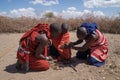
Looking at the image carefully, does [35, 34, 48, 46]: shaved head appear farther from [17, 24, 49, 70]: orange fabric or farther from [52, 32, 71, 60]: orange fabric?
[52, 32, 71, 60]: orange fabric

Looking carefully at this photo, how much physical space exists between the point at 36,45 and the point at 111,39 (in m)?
3.99

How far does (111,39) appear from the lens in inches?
344

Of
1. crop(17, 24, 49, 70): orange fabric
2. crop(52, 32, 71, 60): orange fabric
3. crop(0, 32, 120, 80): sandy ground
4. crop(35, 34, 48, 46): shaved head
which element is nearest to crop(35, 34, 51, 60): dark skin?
crop(35, 34, 48, 46): shaved head

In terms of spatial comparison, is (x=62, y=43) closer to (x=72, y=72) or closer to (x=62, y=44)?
(x=62, y=44)

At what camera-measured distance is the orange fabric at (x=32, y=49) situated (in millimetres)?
5473

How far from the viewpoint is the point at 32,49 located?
5.55m

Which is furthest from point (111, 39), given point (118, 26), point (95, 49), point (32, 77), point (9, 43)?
point (32, 77)

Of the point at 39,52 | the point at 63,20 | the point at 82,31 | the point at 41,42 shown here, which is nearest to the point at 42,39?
the point at 41,42

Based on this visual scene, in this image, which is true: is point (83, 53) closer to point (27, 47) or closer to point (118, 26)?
point (27, 47)

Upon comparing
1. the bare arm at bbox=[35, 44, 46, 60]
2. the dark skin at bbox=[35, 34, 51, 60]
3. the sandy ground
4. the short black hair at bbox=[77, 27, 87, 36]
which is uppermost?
the short black hair at bbox=[77, 27, 87, 36]

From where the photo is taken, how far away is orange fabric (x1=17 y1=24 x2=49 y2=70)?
5.47 meters

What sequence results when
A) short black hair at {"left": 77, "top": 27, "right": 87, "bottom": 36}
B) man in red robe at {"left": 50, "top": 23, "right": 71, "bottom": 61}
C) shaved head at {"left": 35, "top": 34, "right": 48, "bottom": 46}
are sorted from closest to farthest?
shaved head at {"left": 35, "top": 34, "right": 48, "bottom": 46}, short black hair at {"left": 77, "top": 27, "right": 87, "bottom": 36}, man in red robe at {"left": 50, "top": 23, "right": 71, "bottom": 61}

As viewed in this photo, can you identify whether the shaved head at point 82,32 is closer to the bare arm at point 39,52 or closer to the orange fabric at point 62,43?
the orange fabric at point 62,43

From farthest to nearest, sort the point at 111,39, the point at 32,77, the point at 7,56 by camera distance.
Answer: the point at 111,39
the point at 7,56
the point at 32,77
